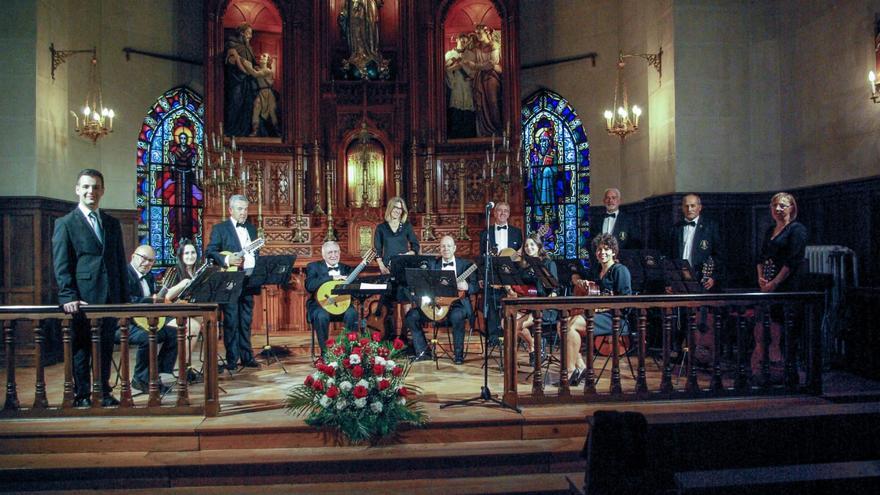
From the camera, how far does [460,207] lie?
10.1 meters

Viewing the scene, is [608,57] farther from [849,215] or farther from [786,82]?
[849,215]

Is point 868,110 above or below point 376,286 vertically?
above

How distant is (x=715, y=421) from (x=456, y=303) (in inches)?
189

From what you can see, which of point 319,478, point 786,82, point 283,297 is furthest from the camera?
point 283,297

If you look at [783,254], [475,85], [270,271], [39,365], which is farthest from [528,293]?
[475,85]

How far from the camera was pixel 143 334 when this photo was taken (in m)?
5.88

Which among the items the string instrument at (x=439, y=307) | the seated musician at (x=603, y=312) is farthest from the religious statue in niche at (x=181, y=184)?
the seated musician at (x=603, y=312)

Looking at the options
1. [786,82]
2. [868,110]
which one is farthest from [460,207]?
[868,110]

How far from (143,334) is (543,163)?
7832 mm

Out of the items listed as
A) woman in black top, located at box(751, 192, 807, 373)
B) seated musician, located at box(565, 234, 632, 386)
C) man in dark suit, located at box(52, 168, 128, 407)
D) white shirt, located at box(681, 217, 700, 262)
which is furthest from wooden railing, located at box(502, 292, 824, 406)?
man in dark suit, located at box(52, 168, 128, 407)

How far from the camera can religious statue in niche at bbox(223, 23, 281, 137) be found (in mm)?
10156

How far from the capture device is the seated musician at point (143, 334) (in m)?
5.79

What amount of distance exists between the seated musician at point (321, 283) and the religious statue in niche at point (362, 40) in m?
4.32

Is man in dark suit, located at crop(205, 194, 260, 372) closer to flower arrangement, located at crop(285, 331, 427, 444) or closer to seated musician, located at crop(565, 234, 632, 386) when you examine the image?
flower arrangement, located at crop(285, 331, 427, 444)
